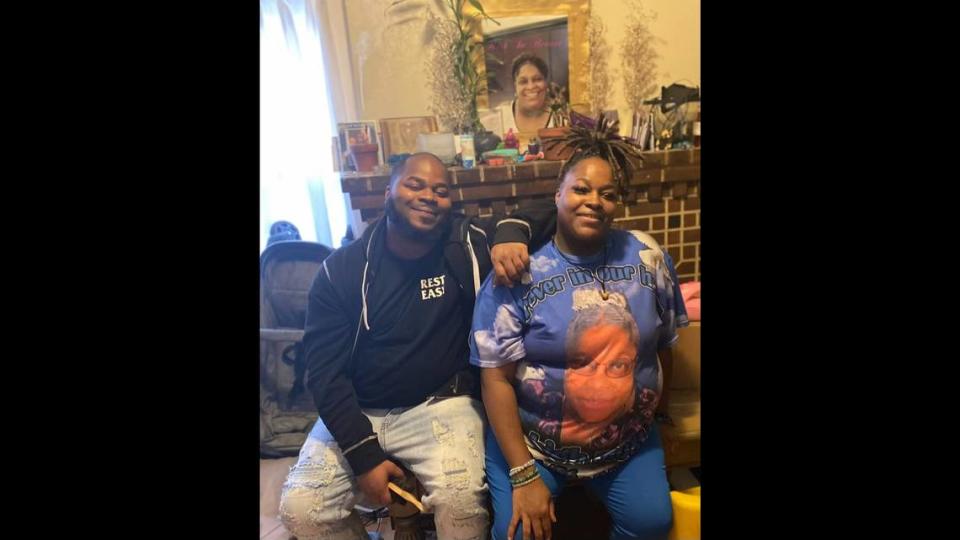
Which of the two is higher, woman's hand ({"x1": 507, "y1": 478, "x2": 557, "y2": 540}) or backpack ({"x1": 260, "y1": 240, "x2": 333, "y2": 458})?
backpack ({"x1": 260, "y1": 240, "x2": 333, "y2": 458})

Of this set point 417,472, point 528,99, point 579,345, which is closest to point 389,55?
point 528,99

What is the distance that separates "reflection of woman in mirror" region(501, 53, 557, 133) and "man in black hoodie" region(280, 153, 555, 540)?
0.16 meters

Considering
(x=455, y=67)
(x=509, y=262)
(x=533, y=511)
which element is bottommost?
(x=533, y=511)

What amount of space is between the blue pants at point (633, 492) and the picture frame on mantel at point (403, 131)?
1.71ft

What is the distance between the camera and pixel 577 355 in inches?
35.5

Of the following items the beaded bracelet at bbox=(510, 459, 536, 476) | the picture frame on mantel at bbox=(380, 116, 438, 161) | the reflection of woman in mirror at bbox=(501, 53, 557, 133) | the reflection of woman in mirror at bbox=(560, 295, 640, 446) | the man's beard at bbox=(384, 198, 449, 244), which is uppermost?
the reflection of woman in mirror at bbox=(501, 53, 557, 133)

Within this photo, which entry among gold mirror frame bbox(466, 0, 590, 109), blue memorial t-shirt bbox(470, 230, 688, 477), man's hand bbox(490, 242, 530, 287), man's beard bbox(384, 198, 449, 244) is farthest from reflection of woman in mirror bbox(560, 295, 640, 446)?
gold mirror frame bbox(466, 0, 590, 109)

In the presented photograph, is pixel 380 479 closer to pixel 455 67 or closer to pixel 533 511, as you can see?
pixel 533 511

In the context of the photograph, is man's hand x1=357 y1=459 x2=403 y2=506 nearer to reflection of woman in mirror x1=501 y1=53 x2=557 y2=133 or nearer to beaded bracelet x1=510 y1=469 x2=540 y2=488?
beaded bracelet x1=510 y1=469 x2=540 y2=488

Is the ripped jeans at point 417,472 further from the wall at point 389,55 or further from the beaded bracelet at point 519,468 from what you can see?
the wall at point 389,55

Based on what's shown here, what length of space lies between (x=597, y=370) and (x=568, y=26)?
609 mm

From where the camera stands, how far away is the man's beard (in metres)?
0.91
